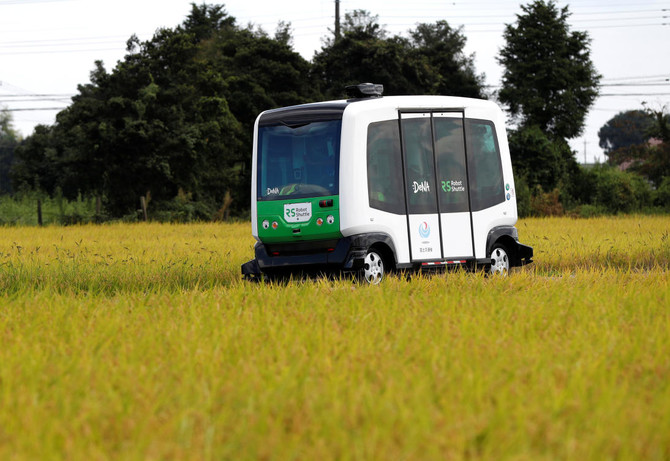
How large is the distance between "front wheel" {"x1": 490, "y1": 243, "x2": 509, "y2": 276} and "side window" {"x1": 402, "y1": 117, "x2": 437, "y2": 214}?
5.10 ft

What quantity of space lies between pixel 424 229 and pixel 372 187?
104 cm

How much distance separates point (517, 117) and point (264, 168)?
121ft

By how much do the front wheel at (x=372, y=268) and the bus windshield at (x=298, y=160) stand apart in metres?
0.98

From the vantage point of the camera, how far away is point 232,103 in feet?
142

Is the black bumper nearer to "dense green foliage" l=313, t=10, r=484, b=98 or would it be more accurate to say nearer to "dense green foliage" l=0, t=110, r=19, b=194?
"dense green foliage" l=313, t=10, r=484, b=98

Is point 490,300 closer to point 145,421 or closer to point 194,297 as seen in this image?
point 194,297

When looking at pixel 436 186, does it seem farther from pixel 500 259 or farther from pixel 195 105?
pixel 195 105

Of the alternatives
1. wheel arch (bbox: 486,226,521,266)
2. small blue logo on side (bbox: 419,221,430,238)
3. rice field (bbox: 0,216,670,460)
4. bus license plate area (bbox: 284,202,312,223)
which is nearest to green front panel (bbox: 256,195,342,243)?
bus license plate area (bbox: 284,202,312,223)

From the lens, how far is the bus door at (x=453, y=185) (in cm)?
1317

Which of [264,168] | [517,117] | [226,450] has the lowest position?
[226,450]

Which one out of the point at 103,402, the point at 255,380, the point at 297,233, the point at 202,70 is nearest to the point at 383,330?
the point at 255,380

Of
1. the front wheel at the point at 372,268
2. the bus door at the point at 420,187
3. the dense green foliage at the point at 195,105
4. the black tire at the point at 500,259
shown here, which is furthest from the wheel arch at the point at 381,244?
the dense green foliage at the point at 195,105

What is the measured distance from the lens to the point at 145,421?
15.0ft

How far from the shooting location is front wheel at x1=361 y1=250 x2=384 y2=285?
482 inches
